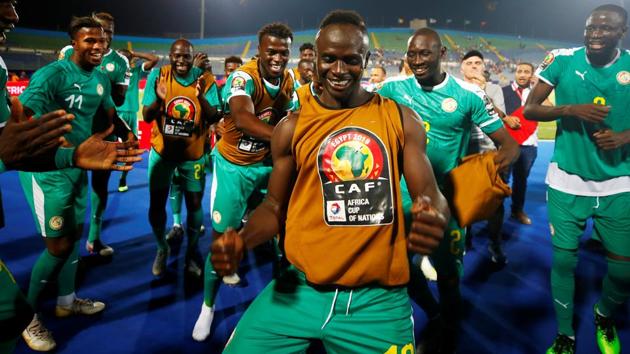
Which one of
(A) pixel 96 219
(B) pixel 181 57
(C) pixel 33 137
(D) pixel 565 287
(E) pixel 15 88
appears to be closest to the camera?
(C) pixel 33 137

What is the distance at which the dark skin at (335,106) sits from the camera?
1851 millimetres

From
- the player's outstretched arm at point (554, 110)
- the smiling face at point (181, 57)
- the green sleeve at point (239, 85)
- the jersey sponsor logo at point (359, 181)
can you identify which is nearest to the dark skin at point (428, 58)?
the player's outstretched arm at point (554, 110)

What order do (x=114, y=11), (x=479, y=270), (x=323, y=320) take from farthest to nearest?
(x=114, y=11)
(x=479, y=270)
(x=323, y=320)

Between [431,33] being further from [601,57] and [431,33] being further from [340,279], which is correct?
[340,279]

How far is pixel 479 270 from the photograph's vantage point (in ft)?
15.6

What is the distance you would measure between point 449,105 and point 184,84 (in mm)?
2761

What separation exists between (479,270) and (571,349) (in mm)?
1698

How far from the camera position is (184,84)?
14.9 feet

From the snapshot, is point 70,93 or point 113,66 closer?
point 70,93

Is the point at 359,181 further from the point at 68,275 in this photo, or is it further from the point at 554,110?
the point at 68,275

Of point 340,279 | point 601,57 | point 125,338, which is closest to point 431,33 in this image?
point 601,57

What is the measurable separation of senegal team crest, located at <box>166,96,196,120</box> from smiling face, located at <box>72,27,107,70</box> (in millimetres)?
999

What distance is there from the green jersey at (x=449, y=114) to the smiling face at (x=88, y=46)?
247cm

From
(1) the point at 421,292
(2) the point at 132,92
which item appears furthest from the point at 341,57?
(2) the point at 132,92
